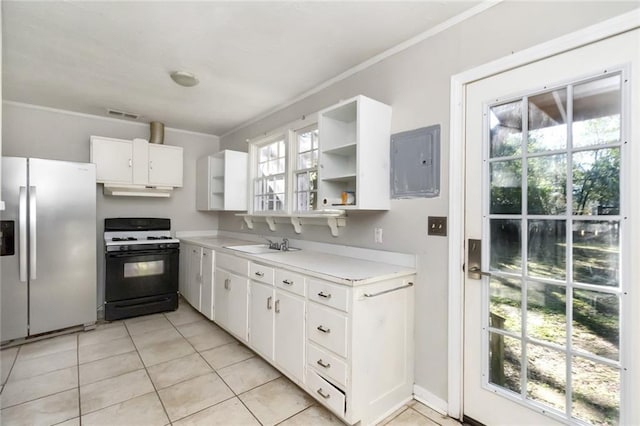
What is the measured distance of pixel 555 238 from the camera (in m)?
1.48

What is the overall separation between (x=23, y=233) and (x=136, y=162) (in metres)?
1.33

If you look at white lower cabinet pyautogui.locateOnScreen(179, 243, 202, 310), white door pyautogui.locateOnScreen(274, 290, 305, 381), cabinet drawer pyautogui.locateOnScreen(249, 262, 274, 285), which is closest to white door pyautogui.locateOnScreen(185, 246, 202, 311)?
white lower cabinet pyautogui.locateOnScreen(179, 243, 202, 310)

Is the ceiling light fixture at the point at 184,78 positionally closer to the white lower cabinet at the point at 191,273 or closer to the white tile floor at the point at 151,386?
the white lower cabinet at the point at 191,273

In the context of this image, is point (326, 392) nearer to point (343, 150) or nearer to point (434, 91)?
point (343, 150)

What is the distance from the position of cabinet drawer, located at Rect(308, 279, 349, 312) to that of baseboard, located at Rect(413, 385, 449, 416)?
34.4 inches

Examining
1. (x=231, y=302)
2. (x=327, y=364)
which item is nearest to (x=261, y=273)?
(x=231, y=302)

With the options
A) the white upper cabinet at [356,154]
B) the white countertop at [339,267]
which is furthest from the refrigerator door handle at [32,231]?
the white upper cabinet at [356,154]

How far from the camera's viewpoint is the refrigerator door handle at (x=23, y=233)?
274 centimetres

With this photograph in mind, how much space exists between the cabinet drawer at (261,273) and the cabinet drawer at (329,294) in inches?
19.0

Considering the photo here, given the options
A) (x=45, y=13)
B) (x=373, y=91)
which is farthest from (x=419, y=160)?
(x=45, y=13)

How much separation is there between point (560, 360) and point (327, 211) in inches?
64.5

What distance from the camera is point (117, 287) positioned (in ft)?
11.1

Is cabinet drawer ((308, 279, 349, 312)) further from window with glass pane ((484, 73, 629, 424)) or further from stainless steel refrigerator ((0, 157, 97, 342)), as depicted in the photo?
stainless steel refrigerator ((0, 157, 97, 342))

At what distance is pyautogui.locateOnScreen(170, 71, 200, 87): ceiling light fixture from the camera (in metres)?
2.56
